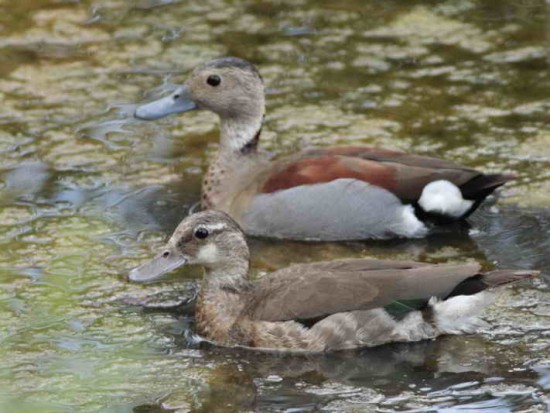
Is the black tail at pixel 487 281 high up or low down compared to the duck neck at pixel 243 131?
down

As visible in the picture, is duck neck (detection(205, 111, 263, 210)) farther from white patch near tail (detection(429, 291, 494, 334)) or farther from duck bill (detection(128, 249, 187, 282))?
white patch near tail (detection(429, 291, 494, 334))

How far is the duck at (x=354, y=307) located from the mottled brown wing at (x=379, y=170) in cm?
146

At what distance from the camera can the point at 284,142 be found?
34.1ft

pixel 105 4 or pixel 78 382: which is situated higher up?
pixel 105 4

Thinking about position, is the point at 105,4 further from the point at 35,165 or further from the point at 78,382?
the point at 78,382

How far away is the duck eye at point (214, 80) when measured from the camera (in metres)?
9.78

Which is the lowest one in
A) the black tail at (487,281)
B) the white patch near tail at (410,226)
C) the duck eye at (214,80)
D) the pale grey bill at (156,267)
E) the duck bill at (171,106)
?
the white patch near tail at (410,226)

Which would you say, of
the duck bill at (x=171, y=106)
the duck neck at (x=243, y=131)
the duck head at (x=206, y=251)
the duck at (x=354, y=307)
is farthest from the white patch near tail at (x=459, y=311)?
the duck bill at (x=171, y=106)

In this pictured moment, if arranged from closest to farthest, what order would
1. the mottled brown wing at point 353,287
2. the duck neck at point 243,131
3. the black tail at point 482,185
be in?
the mottled brown wing at point 353,287 < the black tail at point 482,185 < the duck neck at point 243,131

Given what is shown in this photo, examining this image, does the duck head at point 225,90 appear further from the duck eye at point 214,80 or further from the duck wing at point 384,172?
the duck wing at point 384,172

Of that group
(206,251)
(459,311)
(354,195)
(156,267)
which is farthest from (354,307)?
(354,195)

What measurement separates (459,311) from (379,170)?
1.77 m

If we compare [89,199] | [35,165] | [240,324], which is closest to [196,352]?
[240,324]

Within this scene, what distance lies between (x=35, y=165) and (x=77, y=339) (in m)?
2.75
